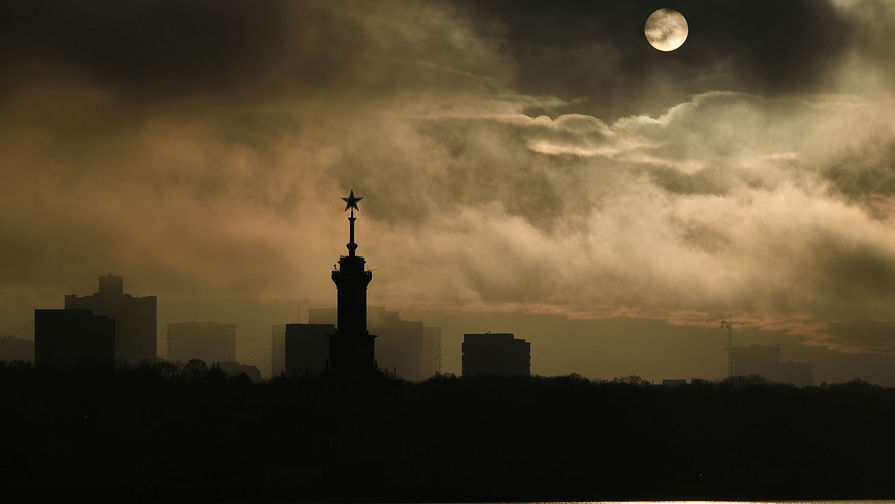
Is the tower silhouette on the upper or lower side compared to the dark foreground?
upper

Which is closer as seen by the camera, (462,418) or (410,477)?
(410,477)

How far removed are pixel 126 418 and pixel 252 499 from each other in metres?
25.3

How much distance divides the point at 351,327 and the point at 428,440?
2176cm

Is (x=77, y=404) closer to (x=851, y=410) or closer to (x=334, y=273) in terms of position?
(x=334, y=273)

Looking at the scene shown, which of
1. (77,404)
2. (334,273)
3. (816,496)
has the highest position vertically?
(334,273)

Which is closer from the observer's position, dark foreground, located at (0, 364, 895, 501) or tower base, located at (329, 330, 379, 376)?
tower base, located at (329, 330, 379, 376)

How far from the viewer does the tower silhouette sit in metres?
134

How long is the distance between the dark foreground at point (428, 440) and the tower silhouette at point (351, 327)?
6.65 feet

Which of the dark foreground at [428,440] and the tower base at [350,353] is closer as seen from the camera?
the tower base at [350,353]

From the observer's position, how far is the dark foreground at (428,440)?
14162 cm

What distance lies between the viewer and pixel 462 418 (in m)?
160

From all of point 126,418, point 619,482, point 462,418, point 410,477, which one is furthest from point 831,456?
point 126,418

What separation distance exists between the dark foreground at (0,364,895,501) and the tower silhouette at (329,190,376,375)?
2026 mm

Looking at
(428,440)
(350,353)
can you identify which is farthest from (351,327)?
(428,440)
